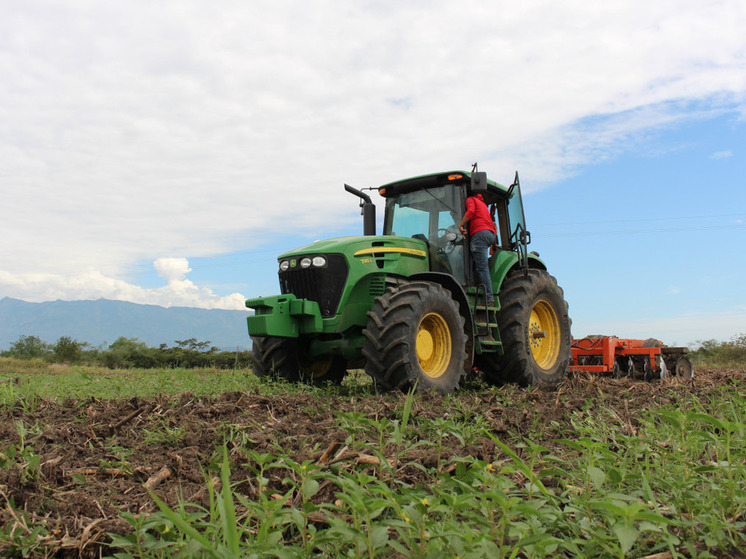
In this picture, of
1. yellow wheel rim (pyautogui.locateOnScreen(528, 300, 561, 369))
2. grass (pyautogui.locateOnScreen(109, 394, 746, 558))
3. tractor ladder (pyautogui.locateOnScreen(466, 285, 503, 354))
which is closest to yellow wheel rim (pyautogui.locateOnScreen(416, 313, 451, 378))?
tractor ladder (pyautogui.locateOnScreen(466, 285, 503, 354))

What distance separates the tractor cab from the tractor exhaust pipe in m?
0.24

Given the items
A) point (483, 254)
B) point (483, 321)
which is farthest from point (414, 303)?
point (483, 321)

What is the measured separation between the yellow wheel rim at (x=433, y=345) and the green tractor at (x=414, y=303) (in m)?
0.01

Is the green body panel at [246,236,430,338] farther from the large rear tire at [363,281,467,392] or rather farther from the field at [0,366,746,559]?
the field at [0,366,746,559]

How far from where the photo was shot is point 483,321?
291 inches

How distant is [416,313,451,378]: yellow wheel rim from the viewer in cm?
642

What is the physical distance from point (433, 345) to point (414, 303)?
2.62 feet

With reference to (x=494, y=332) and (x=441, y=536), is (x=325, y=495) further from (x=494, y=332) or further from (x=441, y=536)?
(x=494, y=332)

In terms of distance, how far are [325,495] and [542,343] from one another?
6405 mm

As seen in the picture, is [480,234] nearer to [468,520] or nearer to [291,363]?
[291,363]

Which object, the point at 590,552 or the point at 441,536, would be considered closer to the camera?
the point at 441,536

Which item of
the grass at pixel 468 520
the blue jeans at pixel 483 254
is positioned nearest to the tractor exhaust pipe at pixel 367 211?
the blue jeans at pixel 483 254

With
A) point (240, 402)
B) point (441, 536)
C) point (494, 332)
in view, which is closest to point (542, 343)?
point (494, 332)

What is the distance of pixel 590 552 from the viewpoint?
6.55ft
